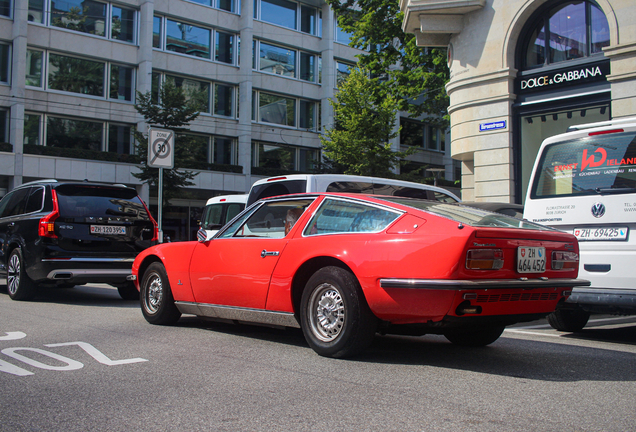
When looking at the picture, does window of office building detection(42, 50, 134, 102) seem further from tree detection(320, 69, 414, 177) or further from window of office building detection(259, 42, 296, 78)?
tree detection(320, 69, 414, 177)

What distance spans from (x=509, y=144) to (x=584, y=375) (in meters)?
13.2

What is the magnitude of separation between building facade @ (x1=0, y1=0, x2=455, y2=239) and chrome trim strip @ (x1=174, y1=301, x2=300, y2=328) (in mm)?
23771

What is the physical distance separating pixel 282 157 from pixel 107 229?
28.8 meters

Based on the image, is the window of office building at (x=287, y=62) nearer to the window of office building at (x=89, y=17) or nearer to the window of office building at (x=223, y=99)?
the window of office building at (x=223, y=99)

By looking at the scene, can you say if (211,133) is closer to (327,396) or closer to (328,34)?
(328,34)

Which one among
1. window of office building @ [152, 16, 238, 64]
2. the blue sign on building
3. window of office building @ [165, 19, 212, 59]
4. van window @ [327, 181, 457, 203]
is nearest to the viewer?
van window @ [327, 181, 457, 203]

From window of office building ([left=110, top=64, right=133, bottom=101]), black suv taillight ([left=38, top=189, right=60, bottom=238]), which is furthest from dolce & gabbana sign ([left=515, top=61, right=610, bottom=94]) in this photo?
window of office building ([left=110, top=64, right=133, bottom=101])

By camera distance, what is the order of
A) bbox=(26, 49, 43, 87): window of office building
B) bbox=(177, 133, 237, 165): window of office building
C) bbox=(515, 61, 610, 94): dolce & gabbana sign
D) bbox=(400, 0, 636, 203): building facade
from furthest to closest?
bbox=(177, 133, 237, 165): window of office building < bbox=(26, 49, 43, 87): window of office building < bbox=(400, 0, 636, 203): building facade < bbox=(515, 61, 610, 94): dolce & gabbana sign

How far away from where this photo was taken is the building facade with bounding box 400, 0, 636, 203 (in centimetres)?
1555

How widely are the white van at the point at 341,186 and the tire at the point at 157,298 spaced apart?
2743 millimetres

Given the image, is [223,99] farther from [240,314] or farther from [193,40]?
[240,314]

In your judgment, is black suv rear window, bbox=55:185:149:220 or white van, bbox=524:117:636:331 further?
black suv rear window, bbox=55:185:149:220

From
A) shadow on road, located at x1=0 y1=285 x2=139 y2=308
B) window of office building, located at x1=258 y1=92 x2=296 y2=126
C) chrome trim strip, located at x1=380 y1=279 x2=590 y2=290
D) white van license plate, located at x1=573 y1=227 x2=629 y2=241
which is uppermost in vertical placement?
window of office building, located at x1=258 y1=92 x2=296 y2=126

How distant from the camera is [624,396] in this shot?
387 cm
